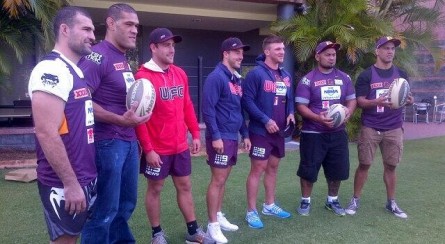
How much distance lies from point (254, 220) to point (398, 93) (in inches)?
86.4

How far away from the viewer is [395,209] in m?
5.30

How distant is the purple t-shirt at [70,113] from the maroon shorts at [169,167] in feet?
3.75

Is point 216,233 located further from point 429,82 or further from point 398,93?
point 429,82

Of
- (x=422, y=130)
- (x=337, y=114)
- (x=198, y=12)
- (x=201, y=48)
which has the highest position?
(x=198, y=12)

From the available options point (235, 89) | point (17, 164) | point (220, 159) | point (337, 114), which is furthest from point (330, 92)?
point (17, 164)

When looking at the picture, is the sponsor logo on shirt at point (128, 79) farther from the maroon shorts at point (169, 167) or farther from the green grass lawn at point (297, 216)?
the green grass lawn at point (297, 216)

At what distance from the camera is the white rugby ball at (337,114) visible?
488cm

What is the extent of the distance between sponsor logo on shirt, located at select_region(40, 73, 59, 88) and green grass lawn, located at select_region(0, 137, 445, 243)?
2.34 metres

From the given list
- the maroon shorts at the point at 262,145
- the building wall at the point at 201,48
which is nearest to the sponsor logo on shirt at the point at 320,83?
the maroon shorts at the point at 262,145

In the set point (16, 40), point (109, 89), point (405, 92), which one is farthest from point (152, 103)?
point (16, 40)

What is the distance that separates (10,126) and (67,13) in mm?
7967

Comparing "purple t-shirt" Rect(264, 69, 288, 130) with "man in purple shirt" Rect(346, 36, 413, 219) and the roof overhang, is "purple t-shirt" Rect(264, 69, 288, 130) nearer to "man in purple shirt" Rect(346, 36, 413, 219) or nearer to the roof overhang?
"man in purple shirt" Rect(346, 36, 413, 219)

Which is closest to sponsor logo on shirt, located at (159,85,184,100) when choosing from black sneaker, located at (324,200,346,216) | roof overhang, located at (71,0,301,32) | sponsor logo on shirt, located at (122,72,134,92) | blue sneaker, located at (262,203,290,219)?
sponsor logo on shirt, located at (122,72,134,92)

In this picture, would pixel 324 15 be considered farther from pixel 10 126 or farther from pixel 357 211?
pixel 10 126
